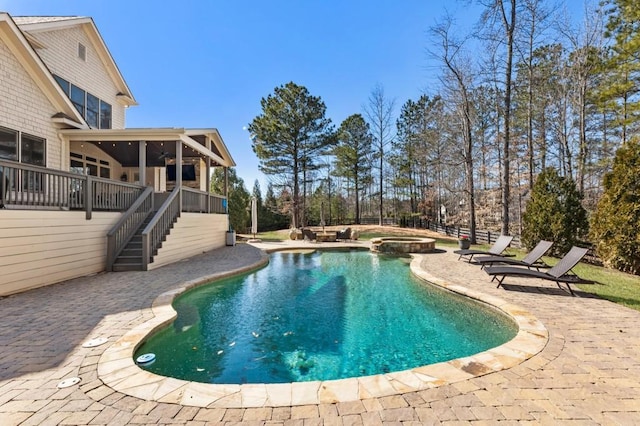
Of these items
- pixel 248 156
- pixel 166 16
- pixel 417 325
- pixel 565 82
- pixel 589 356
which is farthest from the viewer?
pixel 248 156

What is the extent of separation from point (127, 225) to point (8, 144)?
4.06 metres

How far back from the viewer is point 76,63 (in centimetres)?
1229

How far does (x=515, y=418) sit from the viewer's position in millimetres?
2330

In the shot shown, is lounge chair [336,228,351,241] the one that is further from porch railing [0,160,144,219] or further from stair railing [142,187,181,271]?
porch railing [0,160,144,219]

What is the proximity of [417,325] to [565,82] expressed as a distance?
19.5 m

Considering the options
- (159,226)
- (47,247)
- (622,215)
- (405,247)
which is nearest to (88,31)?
(159,226)

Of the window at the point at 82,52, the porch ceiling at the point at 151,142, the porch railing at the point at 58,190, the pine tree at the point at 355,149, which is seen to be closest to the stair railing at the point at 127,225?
the porch railing at the point at 58,190

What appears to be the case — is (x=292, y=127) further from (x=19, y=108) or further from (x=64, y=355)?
(x=64, y=355)

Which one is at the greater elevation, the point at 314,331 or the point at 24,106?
the point at 24,106

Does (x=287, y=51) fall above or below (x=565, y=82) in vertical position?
Result: above

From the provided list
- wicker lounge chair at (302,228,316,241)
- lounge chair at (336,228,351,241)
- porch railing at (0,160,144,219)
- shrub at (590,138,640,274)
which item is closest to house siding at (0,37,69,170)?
porch railing at (0,160,144,219)

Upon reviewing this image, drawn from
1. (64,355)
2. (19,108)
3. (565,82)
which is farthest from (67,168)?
(565,82)

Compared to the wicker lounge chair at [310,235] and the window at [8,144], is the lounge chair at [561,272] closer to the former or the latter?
the wicker lounge chair at [310,235]

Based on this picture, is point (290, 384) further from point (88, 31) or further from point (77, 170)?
point (88, 31)
